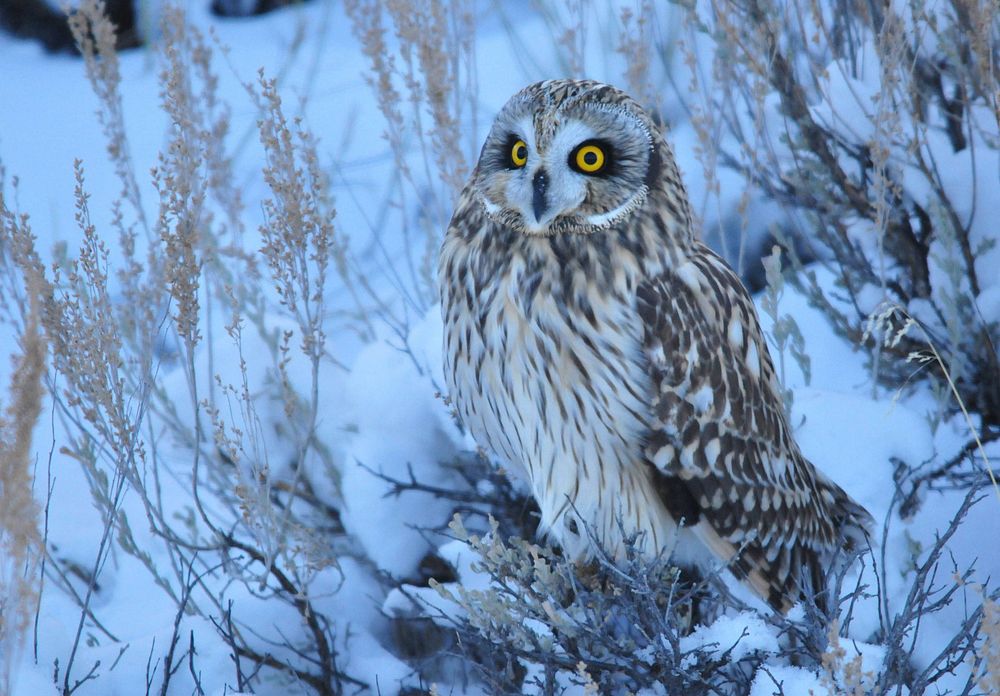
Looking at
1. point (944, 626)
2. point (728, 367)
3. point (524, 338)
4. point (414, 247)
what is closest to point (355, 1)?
point (414, 247)

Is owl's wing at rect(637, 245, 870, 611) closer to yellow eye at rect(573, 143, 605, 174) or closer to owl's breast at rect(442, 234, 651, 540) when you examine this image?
owl's breast at rect(442, 234, 651, 540)

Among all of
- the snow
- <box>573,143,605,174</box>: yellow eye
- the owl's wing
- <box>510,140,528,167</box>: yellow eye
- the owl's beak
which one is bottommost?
the snow

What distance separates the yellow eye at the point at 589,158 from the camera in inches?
73.1

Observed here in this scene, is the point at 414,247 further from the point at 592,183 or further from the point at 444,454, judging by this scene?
the point at 592,183

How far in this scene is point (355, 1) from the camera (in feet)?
8.90

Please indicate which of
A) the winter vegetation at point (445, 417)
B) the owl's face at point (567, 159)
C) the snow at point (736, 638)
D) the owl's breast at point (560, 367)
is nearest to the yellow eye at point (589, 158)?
the owl's face at point (567, 159)

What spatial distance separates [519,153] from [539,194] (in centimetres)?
10

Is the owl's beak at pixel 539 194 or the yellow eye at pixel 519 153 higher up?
the yellow eye at pixel 519 153

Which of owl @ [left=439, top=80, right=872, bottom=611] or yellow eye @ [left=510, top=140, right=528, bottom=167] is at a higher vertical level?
yellow eye @ [left=510, top=140, right=528, bottom=167]

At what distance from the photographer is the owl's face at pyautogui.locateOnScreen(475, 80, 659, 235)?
182cm

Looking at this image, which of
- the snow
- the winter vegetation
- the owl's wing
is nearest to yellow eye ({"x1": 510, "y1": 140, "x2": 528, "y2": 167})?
the owl's wing

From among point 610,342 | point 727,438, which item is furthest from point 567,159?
point 727,438

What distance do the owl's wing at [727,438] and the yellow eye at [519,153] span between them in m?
0.34

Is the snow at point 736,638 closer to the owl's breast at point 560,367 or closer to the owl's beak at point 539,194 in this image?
the owl's breast at point 560,367
